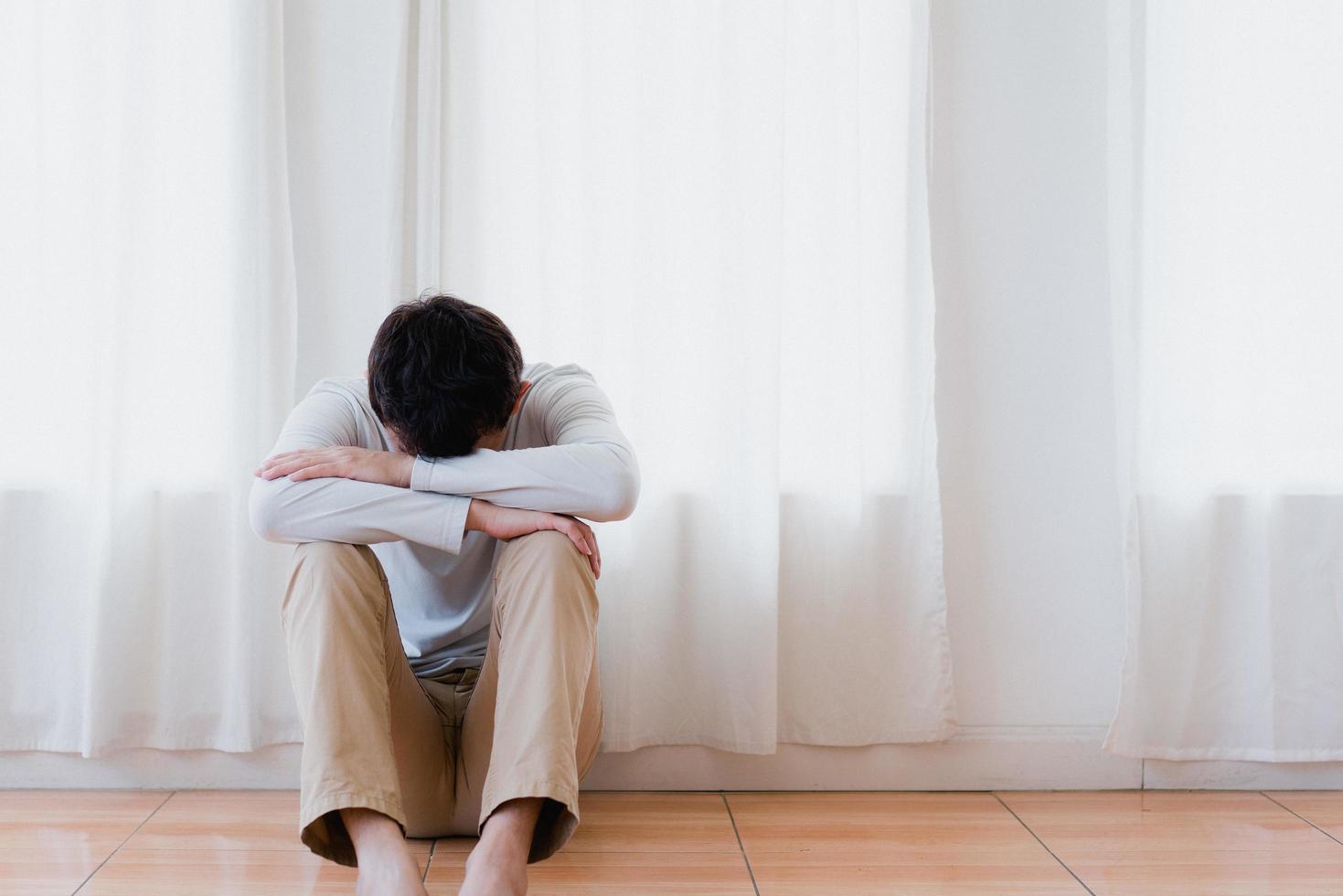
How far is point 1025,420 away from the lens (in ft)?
7.60

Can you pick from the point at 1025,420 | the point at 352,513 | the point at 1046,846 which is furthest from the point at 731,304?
the point at 1046,846

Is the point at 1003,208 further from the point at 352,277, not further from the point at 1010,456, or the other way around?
the point at 352,277

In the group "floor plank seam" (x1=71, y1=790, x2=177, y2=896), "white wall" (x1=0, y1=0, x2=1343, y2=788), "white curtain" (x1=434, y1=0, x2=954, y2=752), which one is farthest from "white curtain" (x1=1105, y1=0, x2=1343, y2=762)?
"floor plank seam" (x1=71, y1=790, x2=177, y2=896)

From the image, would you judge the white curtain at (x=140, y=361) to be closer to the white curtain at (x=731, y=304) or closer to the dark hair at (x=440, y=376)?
the white curtain at (x=731, y=304)

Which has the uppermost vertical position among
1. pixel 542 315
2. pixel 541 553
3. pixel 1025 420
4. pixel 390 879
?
pixel 542 315

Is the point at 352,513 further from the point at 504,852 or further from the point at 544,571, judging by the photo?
the point at 504,852

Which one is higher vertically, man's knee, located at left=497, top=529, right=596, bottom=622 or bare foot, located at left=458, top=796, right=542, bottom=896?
man's knee, located at left=497, top=529, right=596, bottom=622

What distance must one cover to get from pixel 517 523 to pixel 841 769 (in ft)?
3.42

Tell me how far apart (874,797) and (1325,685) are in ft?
3.17

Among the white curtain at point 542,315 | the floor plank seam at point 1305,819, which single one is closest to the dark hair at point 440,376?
the white curtain at point 542,315

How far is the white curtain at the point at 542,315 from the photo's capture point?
7.11ft

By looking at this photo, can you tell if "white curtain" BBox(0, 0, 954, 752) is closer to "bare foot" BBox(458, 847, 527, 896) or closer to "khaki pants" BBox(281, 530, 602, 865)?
"khaki pants" BBox(281, 530, 602, 865)

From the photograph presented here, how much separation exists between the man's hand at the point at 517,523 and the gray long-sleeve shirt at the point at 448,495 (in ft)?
0.04

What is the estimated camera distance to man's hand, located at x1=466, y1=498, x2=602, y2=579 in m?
1.64
